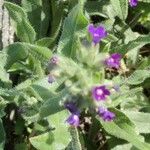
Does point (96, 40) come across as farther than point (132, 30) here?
No

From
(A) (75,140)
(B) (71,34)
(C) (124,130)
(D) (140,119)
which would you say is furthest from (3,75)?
(D) (140,119)

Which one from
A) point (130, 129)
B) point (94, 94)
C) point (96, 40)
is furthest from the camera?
point (130, 129)

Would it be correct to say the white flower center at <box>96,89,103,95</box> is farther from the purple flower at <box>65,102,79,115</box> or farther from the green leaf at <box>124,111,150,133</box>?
the green leaf at <box>124,111,150,133</box>

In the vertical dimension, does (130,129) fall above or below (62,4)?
below

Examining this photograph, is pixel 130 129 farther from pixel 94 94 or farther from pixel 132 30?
pixel 132 30

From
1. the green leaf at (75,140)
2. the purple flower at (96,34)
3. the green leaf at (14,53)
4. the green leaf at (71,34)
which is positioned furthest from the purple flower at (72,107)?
the green leaf at (14,53)

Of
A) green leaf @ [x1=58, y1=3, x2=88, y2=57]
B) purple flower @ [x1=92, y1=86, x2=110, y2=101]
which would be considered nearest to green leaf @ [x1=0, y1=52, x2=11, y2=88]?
green leaf @ [x1=58, y1=3, x2=88, y2=57]

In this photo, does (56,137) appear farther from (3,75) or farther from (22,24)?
(22,24)

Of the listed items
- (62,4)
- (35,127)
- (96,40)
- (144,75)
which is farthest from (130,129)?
(62,4)
